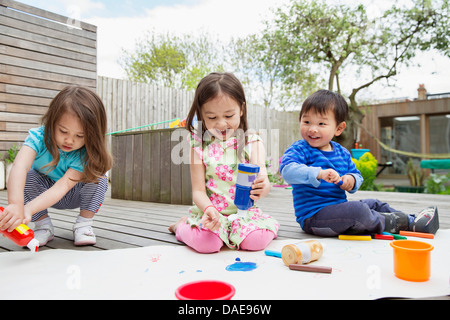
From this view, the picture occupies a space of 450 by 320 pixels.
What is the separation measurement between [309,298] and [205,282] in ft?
1.00

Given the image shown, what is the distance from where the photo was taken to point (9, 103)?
16.1 ft

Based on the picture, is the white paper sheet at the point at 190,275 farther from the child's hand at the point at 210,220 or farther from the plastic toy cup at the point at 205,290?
the child's hand at the point at 210,220

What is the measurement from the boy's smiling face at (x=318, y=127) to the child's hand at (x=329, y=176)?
0.23 m

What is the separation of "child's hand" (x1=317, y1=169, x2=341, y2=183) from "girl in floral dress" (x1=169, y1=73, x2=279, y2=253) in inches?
12.0

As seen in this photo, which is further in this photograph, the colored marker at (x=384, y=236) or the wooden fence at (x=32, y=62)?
the wooden fence at (x=32, y=62)

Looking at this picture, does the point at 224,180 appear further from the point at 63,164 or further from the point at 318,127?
the point at 63,164

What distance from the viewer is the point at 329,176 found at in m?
1.76

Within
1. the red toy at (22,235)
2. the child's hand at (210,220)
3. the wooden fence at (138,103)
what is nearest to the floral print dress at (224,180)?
the child's hand at (210,220)

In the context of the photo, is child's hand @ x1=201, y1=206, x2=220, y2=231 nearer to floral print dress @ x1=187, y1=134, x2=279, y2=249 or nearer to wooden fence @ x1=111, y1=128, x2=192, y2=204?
floral print dress @ x1=187, y1=134, x2=279, y2=249

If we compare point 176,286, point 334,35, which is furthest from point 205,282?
point 334,35

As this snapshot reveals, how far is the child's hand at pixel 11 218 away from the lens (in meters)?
1.32

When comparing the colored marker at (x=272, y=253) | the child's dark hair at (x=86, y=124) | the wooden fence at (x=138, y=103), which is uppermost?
the wooden fence at (x=138, y=103)

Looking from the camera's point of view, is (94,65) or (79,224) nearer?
(79,224)

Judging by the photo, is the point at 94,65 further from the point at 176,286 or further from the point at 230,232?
the point at 176,286
